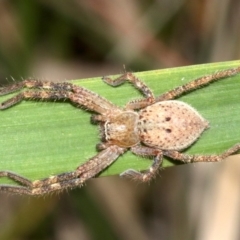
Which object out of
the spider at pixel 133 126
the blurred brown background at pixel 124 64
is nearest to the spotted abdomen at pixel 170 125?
the spider at pixel 133 126

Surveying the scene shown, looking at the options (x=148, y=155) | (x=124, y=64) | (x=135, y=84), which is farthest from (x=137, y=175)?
(x=124, y=64)

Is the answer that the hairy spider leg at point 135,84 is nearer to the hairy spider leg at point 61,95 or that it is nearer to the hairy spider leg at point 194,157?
the hairy spider leg at point 61,95

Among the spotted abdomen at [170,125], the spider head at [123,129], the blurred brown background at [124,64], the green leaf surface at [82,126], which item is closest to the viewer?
the green leaf surface at [82,126]

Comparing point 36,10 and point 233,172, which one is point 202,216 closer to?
point 233,172

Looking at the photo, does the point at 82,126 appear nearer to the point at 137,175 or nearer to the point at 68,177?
the point at 68,177

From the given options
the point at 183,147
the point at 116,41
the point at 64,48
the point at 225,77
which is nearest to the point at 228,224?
the point at 183,147

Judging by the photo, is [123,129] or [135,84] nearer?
[135,84]
